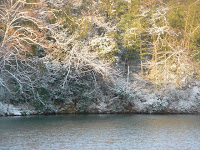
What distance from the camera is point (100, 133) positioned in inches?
741

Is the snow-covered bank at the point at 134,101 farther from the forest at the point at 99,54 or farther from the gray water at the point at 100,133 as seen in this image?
the gray water at the point at 100,133

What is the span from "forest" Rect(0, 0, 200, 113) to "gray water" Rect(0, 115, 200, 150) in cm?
250

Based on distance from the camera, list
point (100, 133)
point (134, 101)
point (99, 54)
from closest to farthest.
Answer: point (100, 133)
point (99, 54)
point (134, 101)

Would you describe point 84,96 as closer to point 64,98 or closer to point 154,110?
point 64,98

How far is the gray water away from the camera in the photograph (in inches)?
624

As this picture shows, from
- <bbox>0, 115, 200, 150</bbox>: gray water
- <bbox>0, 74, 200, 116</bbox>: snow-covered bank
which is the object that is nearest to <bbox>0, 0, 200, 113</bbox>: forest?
<bbox>0, 74, 200, 116</bbox>: snow-covered bank

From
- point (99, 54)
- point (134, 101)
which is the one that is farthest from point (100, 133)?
point (99, 54)

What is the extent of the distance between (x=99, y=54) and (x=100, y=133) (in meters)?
9.82

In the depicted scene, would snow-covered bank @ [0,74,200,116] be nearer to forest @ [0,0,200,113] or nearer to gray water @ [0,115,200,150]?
forest @ [0,0,200,113]

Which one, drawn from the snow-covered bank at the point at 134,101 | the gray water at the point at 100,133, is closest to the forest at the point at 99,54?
the snow-covered bank at the point at 134,101

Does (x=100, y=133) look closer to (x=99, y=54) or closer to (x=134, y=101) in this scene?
(x=134, y=101)

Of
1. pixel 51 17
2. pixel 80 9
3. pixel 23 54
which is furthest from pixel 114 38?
pixel 23 54

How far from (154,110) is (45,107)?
22.8 ft

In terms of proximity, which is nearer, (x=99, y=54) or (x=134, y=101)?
(x=99, y=54)
